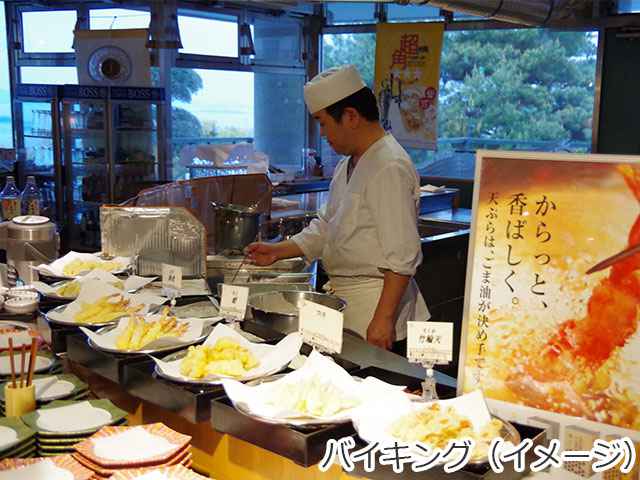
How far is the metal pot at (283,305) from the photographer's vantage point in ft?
7.86

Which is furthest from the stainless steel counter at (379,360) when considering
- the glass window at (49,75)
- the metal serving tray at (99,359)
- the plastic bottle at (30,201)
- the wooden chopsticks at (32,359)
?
the glass window at (49,75)

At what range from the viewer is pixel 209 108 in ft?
27.8

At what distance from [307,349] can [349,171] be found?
1390mm

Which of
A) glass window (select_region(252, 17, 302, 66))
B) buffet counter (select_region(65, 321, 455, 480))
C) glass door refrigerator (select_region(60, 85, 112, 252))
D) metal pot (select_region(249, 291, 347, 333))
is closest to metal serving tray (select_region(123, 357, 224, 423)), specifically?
Answer: buffet counter (select_region(65, 321, 455, 480))

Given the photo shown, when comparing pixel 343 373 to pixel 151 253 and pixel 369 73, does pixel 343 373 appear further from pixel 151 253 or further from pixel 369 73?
pixel 369 73

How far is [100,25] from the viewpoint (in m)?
8.23

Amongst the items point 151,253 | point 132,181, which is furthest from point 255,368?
point 132,181

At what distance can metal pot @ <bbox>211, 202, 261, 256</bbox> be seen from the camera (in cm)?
342

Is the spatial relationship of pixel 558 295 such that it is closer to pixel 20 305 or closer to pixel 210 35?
pixel 20 305

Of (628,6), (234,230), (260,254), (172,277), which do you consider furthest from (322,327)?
(628,6)

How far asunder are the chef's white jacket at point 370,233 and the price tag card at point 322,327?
111cm

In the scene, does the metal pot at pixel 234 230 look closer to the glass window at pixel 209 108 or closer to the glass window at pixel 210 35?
the glass window at pixel 209 108

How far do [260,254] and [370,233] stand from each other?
512 millimetres

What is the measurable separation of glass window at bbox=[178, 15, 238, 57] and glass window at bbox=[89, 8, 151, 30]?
0.40 meters
